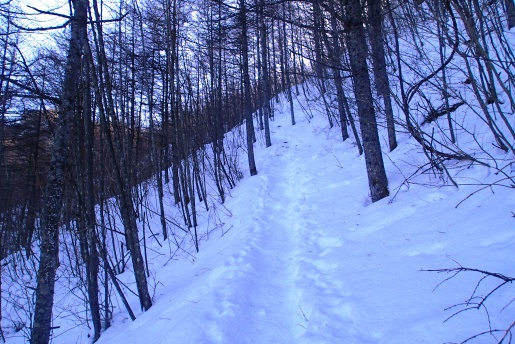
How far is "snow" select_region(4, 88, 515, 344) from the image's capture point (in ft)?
7.39

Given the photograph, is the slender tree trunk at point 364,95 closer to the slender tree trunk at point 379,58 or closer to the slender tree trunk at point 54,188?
the slender tree trunk at point 379,58

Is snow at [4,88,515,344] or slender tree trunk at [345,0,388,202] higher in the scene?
slender tree trunk at [345,0,388,202]

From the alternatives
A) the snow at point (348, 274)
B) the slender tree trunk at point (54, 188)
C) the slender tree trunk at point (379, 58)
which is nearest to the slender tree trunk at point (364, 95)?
the slender tree trunk at point (379, 58)

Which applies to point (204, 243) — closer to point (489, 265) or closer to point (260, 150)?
point (489, 265)

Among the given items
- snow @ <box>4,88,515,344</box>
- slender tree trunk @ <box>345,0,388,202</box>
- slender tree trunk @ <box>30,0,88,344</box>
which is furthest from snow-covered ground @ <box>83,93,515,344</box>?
slender tree trunk @ <box>30,0,88,344</box>

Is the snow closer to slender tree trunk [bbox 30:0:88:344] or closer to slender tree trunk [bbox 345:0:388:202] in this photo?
slender tree trunk [bbox 345:0:388:202]

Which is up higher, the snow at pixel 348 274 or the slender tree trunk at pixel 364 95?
the slender tree trunk at pixel 364 95

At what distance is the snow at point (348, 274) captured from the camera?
2252 mm

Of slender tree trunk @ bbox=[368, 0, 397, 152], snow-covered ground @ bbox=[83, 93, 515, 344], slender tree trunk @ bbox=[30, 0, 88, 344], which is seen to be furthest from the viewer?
slender tree trunk @ bbox=[368, 0, 397, 152]

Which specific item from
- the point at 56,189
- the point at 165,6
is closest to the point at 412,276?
the point at 56,189

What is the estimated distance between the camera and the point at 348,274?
3.31 meters

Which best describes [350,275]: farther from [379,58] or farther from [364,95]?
[379,58]

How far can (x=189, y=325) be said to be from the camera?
9.50ft

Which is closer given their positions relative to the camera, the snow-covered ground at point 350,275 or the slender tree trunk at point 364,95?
the snow-covered ground at point 350,275
